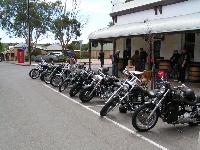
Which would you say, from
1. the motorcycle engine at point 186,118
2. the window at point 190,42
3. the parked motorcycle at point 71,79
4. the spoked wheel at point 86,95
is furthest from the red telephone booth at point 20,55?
the motorcycle engine at point 186,118

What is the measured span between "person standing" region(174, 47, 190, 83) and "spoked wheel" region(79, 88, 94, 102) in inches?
230

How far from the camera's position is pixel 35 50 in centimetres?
5831

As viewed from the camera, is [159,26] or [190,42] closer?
[159,26]

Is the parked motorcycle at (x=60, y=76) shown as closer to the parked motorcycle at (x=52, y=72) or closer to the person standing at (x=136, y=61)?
the parked motorcycle at (x=52, y=72)

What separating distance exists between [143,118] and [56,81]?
8300 millimetres

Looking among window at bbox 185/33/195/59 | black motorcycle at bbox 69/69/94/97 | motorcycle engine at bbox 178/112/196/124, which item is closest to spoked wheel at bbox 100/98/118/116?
motorcycle engine at bbox 178/112/196/124

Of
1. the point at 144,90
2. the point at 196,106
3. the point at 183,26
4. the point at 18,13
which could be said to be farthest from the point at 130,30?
the point at 18,13

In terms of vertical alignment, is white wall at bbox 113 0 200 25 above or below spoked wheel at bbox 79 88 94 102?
above

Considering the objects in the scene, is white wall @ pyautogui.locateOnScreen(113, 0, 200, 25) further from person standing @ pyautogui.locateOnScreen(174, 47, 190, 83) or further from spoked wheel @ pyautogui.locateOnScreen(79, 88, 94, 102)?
spoked wheel @ pyautogui.locateOnScreen(79, 88, 94, 102)

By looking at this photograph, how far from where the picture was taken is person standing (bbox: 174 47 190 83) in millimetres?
14133

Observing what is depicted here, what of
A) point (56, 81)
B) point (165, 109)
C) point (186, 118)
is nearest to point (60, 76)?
point (56, 81)

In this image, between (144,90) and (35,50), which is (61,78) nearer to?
(144,90)

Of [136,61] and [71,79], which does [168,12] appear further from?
[71,79]

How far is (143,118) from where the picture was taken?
6645 mm
